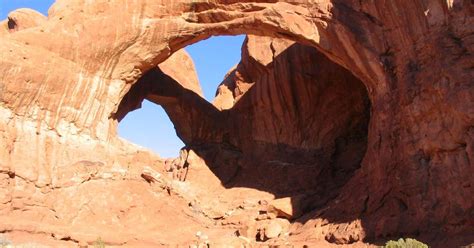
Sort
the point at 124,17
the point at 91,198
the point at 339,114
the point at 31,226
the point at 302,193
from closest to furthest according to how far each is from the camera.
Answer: the point at 31,226, the point at 91,198, the point at 124,17, the point at 302,193, the point at 339,114

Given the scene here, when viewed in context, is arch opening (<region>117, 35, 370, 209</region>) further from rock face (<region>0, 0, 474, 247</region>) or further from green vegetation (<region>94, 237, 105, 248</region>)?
green vegetation (<region>94, 237, 105, 248</region>)

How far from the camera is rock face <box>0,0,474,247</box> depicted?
49.5ft

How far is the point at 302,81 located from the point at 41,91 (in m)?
11.3

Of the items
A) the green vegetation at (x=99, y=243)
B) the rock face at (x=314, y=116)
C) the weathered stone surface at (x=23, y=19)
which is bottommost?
the green vegetation at (x=99, y=243)

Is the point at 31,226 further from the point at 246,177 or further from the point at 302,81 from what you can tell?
the point at 302,81

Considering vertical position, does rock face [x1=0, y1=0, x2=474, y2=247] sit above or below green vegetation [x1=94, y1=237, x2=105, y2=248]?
above

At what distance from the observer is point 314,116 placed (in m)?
23.9

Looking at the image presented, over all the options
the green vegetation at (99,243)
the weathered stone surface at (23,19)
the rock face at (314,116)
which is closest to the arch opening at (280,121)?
the rock face at (314,116)

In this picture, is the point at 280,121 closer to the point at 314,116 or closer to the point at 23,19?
the point at 314,116

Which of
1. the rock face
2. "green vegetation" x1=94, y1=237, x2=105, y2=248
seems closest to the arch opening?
the rock face

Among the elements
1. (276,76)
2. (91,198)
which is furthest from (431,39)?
(91,198)

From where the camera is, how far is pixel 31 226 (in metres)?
15.1

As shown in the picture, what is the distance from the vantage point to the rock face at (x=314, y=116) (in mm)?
15078

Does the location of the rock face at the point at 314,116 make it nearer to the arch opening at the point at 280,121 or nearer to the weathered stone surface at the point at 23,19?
the arch opening at the point at 280,121
